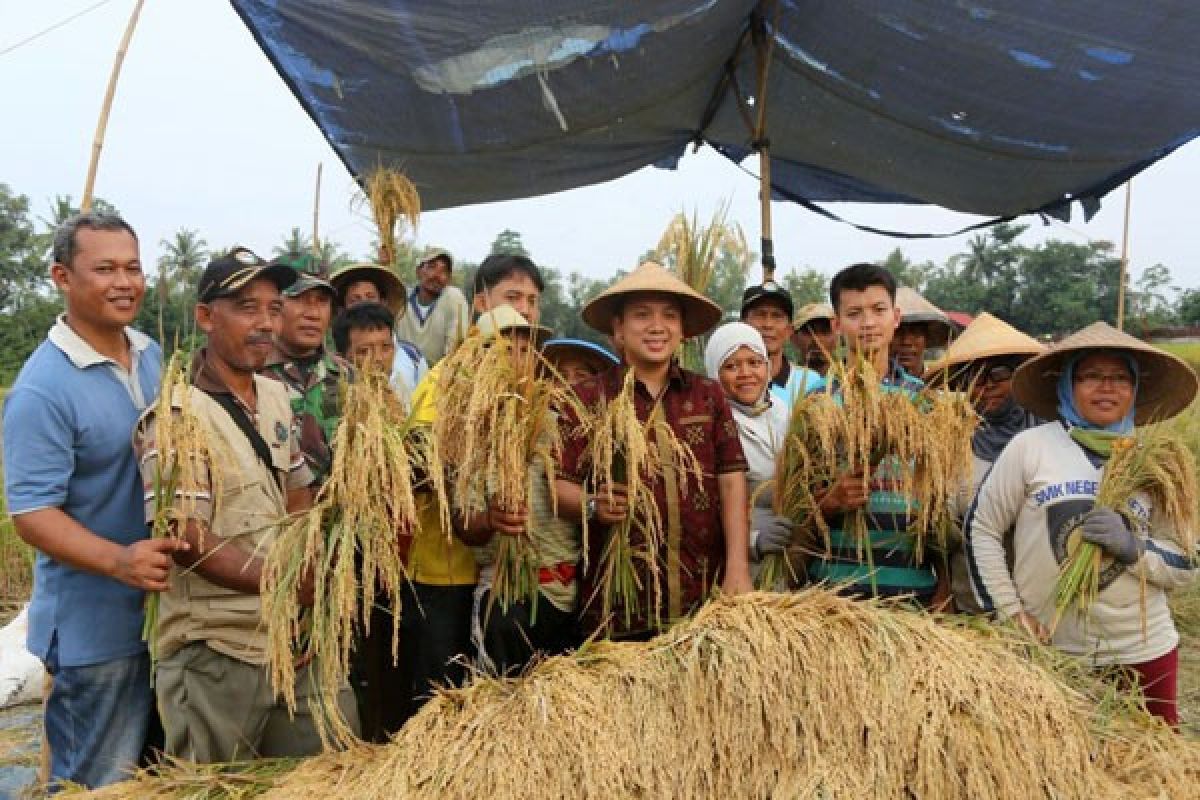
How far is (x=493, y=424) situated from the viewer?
2.07 m

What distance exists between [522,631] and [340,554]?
2.12 feet

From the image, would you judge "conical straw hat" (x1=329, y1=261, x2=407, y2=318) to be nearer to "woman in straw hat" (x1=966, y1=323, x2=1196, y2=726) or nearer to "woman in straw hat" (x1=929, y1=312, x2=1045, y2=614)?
"woman in straw hat" (x1=929, y1=312, x2=1045, y2=614)

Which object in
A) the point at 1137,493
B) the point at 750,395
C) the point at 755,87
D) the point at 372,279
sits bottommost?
the point at 1137,493

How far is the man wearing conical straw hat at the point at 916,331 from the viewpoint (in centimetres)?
356

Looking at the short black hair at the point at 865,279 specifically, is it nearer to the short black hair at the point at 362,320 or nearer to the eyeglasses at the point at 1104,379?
the eyeglasses at the point at 1104,379

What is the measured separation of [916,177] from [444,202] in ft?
10.6

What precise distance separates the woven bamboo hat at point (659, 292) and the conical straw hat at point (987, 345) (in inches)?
30.2

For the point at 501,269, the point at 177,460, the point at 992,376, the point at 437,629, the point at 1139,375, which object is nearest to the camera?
the point at 177,460

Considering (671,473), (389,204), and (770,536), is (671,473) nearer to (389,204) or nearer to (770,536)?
(770,536)

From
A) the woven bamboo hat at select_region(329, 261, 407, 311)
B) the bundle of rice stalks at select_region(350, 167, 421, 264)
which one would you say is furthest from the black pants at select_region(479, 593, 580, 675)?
the bundle of rice stalks at select_region(350, 167, 421, 264)

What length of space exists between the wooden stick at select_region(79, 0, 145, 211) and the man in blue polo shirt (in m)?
0.49

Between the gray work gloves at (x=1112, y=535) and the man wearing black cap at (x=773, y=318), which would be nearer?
the gray work gloves at (x=1112, y=535)

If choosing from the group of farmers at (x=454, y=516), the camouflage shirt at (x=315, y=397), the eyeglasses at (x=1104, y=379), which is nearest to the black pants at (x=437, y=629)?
the group of farmers at (x=454, y=516)

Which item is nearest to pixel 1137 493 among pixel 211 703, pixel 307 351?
pixel 211 703
